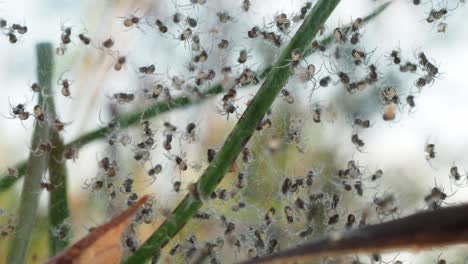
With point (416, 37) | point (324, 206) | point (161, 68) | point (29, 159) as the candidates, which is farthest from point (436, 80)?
point (29, 159)

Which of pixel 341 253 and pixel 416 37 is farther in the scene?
pixel 416 37

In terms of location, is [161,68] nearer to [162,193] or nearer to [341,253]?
[162,193]

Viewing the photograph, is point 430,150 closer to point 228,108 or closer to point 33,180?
point 228,108

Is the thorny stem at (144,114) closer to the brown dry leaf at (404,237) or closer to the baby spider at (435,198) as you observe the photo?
the baby spider at (435,198)

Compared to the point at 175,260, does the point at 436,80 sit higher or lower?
higher

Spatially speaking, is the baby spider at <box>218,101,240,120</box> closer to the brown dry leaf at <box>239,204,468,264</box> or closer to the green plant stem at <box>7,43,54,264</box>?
the green plant stem at <box>7,43,54,264</box>

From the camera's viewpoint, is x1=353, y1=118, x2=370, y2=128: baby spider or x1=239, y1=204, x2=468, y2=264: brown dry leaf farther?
x1=353, y1=118, x2=370, y2=128: baby spider

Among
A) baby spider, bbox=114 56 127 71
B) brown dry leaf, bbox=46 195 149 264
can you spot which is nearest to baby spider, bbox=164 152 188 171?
baby spider, bbox=114 56 127 71

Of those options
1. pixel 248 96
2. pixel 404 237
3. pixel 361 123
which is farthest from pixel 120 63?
pixel 404 237
